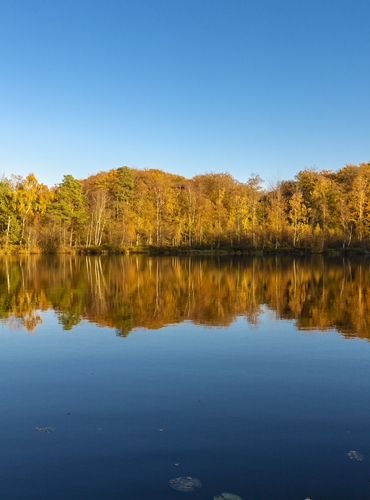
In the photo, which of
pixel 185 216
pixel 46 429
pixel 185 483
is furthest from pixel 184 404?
pixel 185 216

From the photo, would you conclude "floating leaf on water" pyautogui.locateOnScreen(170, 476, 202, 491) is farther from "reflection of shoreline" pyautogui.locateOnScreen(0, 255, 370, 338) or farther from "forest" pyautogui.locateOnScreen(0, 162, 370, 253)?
"forest" pyautogui.locateOnScreen(0, 162, 370, 253)

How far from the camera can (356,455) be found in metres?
5.13

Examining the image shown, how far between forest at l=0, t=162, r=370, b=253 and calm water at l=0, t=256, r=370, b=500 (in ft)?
167

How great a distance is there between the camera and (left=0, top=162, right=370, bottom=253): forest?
6347cm

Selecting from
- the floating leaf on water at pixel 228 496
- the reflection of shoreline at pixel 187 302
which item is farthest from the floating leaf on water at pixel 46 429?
the reflection of shoreline at pixel 187 302

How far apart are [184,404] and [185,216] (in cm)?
6270

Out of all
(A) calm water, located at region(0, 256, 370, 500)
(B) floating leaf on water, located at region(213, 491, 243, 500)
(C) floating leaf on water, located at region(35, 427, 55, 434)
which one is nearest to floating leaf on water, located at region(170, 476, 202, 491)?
(A) calm water, located at region(0, 256, 370, 500)

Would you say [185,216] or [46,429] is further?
[185,216]

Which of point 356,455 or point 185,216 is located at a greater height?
point 185,216

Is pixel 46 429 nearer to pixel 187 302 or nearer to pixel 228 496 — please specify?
pixel 228 496

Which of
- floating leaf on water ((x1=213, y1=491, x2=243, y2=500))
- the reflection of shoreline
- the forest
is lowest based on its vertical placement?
the reflection of shoreline

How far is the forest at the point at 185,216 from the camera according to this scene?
6347 cm

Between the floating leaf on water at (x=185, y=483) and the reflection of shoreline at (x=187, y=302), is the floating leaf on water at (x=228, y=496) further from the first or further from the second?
the reflection of shoreline at (x=187, y=302)

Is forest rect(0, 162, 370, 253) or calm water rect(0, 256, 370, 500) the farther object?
forest rect(0, 162, 370, 253)
